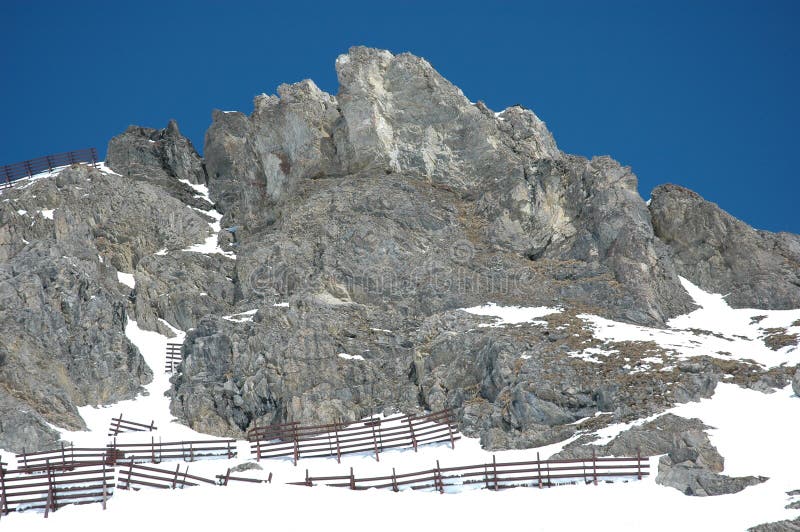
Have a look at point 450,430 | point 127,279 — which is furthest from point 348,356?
point 127,279

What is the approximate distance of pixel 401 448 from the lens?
43.8m

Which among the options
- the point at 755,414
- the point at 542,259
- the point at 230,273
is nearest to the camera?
the point at 755,414

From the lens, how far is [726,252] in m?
58.5

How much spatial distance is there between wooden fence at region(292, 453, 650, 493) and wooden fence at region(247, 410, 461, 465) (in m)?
4.27

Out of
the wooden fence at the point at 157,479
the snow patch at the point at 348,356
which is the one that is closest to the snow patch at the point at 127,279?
the snow patch at the point at 348,356

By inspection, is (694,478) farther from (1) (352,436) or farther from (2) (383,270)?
(2) (383,270)

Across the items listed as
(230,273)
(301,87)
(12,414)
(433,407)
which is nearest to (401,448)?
(433,407)

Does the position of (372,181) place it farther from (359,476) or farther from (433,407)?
(359,476)

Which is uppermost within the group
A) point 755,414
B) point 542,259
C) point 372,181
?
point 372,181

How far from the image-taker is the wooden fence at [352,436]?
43344mm

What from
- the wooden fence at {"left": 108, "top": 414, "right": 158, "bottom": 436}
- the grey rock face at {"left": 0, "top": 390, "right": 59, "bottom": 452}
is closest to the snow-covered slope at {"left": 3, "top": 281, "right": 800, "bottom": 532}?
the grey rock face at {"left": 0, "top": 390, "right": 59, "bottom": 452}

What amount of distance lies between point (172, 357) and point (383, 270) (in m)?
14.0

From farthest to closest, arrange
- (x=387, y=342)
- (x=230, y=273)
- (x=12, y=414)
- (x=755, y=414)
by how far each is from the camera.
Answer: (x=230, y=273)
(x=387, y=342)
(x=12, y=414)
(x=755, y=414)

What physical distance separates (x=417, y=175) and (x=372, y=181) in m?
3.44
